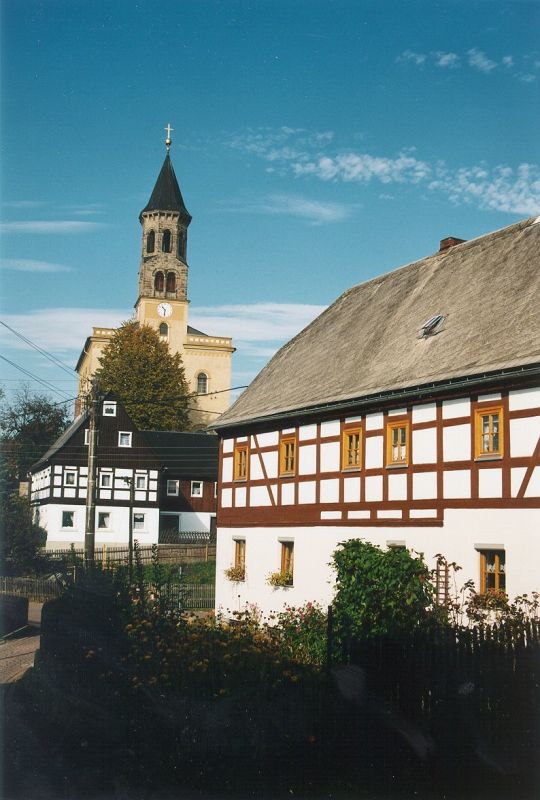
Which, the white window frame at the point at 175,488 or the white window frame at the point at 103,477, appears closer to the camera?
the white window frame at the point at 103,477

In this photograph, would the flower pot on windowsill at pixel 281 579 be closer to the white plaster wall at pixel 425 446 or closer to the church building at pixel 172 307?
the white plaster wall at pixel 425 446

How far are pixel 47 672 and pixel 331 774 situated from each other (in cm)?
613

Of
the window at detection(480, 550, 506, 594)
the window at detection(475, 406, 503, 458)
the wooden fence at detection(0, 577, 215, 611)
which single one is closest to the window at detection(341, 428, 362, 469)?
the window at detection(475, 406, 503, 458)

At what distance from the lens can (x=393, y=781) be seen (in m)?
9.80

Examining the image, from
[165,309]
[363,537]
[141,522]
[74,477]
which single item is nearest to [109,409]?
[74,477]

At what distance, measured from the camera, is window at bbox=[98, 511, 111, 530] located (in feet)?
185

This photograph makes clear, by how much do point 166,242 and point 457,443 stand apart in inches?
2877

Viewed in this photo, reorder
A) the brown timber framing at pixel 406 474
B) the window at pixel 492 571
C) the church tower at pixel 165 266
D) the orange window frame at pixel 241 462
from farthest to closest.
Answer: the church tower at pixel 165 266 → the orange window frame at pixel 241 462 → the brown timber framing at pixel 406 474 → the window at pixel 492 571

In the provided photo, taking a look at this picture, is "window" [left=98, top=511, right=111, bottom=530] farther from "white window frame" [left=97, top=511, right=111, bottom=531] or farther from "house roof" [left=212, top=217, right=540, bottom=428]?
"house roof" [left=212, top=217, right=540, bottom=428]

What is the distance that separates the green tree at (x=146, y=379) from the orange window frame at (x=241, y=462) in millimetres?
45197

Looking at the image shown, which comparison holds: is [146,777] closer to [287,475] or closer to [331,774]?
[331,774]

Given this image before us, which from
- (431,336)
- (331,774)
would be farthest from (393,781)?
(431,336)

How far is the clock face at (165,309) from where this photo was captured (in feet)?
286

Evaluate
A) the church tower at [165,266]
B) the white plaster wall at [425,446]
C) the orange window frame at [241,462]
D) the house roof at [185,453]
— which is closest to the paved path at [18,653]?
A: the orange window frame at [241,462]
